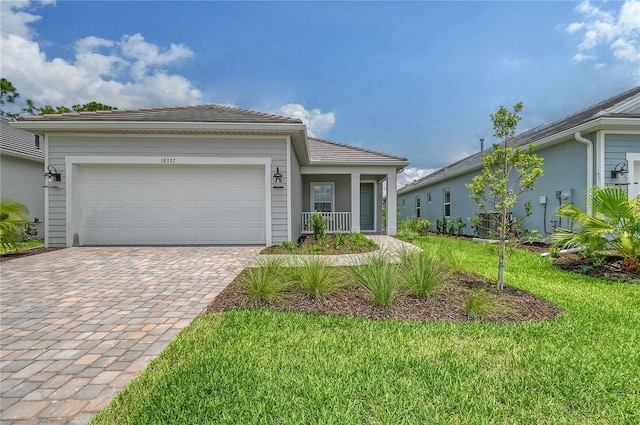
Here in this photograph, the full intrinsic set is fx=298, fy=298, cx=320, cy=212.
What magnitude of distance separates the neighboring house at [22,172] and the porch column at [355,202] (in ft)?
→ 40.0

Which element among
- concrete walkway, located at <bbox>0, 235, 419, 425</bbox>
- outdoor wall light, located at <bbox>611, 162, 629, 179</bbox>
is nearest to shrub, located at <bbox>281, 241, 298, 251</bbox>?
concrete walkway, located at <bbox>0, 235, 419, 425</bbox>

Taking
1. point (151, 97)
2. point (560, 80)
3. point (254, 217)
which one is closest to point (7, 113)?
point (151, 97)

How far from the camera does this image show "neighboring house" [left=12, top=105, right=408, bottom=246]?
27.7ft

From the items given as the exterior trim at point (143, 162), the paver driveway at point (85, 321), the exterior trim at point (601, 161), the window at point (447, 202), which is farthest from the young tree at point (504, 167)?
the window at point (447, 202)

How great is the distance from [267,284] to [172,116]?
7.08 m

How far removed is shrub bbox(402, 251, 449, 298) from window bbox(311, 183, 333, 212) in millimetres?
9486

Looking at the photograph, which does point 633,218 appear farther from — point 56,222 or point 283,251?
point 56,222

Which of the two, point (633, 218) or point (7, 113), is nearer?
point (633, 218)

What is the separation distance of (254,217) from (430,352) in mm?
7104

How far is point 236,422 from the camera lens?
68.6 inches

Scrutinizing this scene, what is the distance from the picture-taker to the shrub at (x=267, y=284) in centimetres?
395

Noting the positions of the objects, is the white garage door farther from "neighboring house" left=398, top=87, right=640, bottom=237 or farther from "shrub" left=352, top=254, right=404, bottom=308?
"neighboring house" left=398, top=87, right=640, bottom=237

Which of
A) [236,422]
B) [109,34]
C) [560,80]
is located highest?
[109,34]

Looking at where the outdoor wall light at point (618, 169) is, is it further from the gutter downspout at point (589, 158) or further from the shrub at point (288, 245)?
the shrub at point (288, 245)
